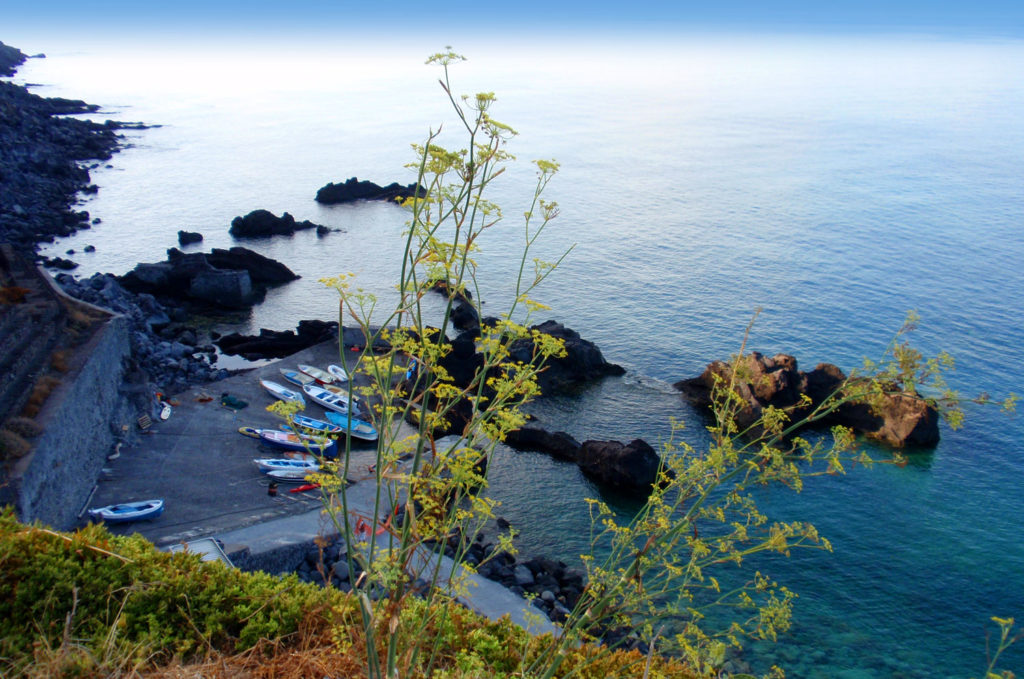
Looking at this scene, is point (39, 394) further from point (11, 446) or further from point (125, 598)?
point (125, 598)

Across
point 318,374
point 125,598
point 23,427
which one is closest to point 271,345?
point 318,374

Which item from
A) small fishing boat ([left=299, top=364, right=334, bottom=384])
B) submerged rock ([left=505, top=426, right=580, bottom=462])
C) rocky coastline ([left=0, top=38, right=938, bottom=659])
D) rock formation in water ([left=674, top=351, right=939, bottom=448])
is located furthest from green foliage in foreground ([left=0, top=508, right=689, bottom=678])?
small fishing boat ([left=299, top=364, right=334, bottom=384])

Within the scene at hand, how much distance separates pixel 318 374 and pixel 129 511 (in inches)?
510

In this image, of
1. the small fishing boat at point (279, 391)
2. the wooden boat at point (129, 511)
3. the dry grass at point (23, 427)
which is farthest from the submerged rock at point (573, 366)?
the dry grass at point (23, 427)

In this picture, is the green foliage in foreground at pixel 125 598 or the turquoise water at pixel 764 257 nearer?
the green foliage in foreground at pixel 125 598

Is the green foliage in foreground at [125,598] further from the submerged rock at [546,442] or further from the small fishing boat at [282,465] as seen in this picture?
the submerged rock at [546,442]

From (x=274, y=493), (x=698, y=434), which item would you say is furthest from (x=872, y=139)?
(x=274, y=493)

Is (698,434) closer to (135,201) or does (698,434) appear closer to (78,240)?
(78,240)

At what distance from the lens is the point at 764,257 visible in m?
51.3

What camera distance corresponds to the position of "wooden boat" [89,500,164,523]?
19.5 meters

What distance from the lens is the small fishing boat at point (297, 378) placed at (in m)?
31.4

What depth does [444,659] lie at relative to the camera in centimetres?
819

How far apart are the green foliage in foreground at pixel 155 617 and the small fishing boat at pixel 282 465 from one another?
590 inches

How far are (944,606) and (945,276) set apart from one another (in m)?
32.5
